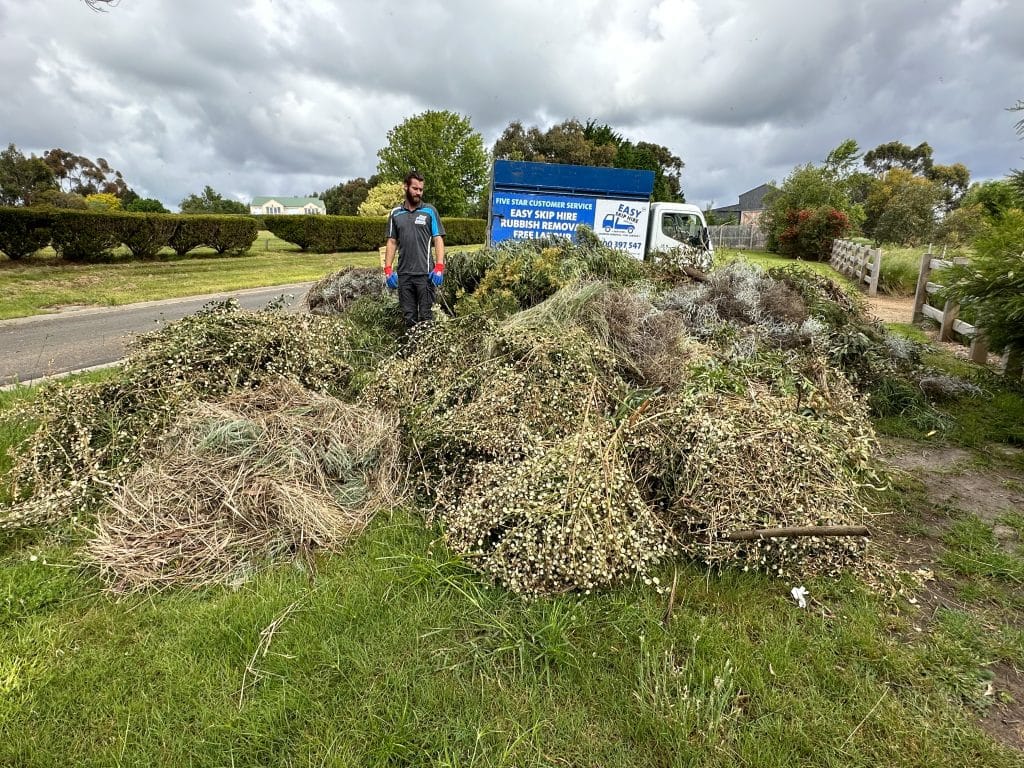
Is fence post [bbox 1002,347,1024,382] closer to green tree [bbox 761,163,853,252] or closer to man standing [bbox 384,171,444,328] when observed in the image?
man standing [bbox 384,171,444,328]

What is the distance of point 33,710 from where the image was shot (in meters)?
1.84

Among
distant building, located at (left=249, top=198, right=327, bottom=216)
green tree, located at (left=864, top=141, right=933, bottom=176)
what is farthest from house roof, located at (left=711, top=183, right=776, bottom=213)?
distant building, located at (left=249, top=198, right=327, bottom=216)

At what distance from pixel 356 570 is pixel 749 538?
1.93m

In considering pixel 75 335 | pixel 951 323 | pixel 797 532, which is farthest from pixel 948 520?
pixel 75 335

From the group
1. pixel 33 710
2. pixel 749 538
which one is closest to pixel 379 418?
pixel 33 710

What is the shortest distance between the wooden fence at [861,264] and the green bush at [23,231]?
2239 centimetres

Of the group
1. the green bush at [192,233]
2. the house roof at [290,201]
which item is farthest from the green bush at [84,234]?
the house roof at [290,201]

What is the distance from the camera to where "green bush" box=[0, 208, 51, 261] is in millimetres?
13656

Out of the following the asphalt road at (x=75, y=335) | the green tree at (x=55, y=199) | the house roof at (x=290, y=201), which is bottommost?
the asphalt road at (x=75, y=335)

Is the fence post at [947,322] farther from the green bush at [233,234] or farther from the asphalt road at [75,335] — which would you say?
the green bush at [233,234]

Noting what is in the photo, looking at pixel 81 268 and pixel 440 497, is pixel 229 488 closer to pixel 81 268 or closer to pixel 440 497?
pixel 440 497

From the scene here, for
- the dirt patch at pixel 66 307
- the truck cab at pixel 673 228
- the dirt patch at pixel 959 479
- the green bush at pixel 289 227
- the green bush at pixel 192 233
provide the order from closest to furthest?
the dirt patch at pixel 959 479 → the dirt patch at pixel 66 307 → the truck cab at pixel 673 228 → the green bush at pixel 192 233 → the green bush at pixel 289 227

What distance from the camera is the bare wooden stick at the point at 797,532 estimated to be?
2.43m

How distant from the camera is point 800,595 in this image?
2.43m
